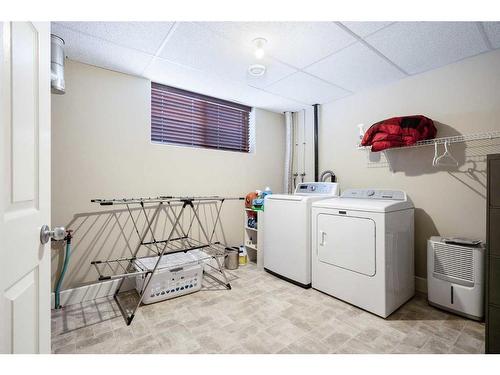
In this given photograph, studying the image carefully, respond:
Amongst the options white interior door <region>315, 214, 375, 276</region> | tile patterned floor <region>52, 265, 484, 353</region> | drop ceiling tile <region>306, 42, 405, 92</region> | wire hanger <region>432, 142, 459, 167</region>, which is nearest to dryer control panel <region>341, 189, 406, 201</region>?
wire hanger <region>432, 142, 459, 167</region>

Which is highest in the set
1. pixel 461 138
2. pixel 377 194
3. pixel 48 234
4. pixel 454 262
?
pixel 461 138

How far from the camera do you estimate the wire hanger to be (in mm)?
2129

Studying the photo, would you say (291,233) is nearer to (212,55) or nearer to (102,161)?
(212,55)

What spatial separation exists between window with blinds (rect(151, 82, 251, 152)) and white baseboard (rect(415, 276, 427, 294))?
2598mm

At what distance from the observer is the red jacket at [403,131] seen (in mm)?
2156

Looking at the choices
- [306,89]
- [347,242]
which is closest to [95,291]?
[347,242]

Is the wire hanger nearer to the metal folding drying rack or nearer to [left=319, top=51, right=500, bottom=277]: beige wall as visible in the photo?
[left=319, top=51, right=500, bottom=277]: beige wall

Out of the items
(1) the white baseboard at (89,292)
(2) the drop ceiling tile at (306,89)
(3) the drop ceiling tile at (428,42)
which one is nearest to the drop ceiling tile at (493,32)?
(3) the drop ceiling tile at (428,42)

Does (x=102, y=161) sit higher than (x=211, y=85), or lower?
lower

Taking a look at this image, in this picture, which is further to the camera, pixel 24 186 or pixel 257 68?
pixel 257 68

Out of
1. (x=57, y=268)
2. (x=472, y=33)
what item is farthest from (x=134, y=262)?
(x=472, y=33)

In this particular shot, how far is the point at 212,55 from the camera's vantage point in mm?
2016

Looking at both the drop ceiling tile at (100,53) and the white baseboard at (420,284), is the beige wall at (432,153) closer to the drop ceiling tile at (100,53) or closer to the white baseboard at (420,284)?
the white baseboard at (420,284)

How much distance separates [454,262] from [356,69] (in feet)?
6.45
